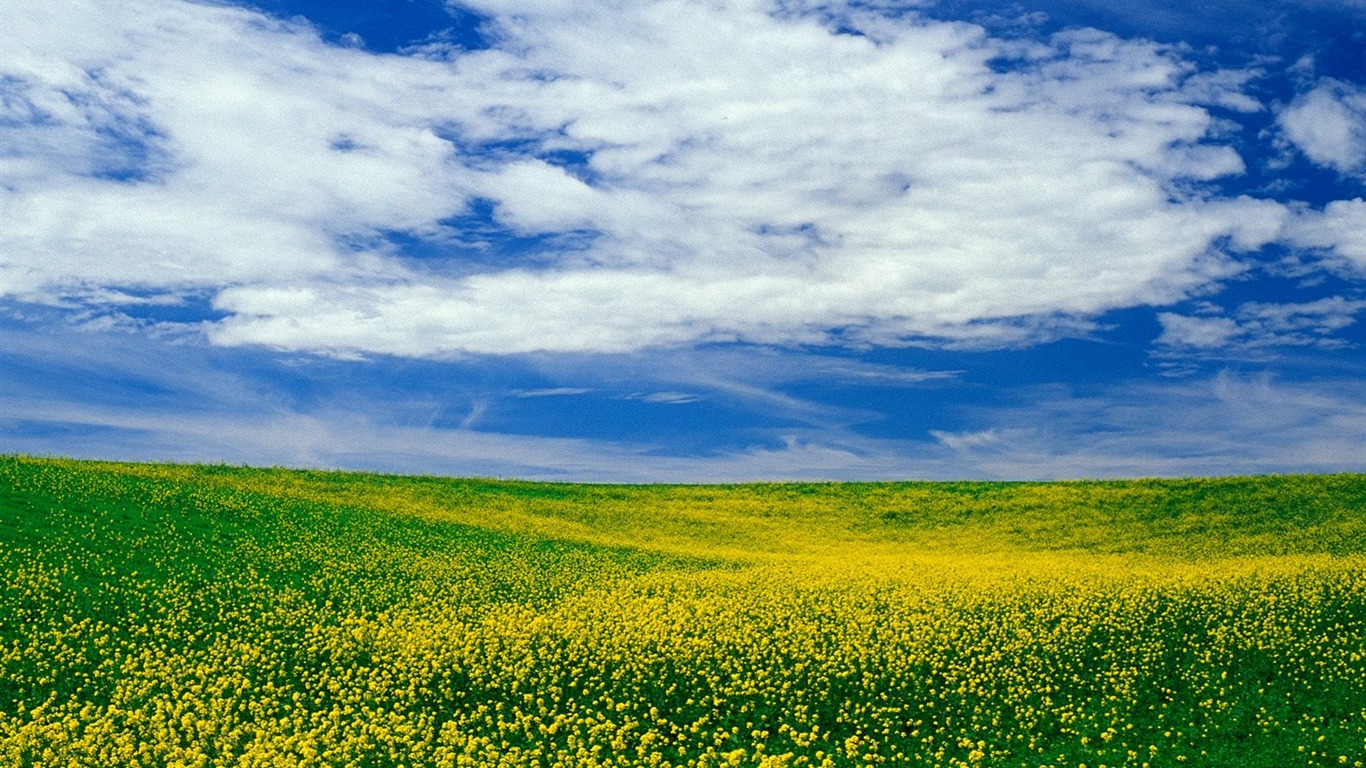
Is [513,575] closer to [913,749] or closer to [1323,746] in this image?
[913,749]

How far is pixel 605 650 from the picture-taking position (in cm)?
2047

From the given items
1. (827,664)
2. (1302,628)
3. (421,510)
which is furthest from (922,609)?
(421,510)

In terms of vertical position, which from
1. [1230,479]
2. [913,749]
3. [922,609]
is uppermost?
[1230,479]

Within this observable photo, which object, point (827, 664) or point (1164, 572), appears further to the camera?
point (1164, 572)

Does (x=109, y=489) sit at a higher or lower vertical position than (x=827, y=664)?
higher

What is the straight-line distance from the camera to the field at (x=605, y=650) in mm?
15711

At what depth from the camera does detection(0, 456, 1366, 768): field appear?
15.7 metres

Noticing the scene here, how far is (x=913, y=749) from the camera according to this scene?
16.1 m

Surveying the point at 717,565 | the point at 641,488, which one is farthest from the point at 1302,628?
the point at 641,488

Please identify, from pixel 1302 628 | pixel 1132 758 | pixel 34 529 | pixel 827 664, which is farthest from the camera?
pixel 34 529

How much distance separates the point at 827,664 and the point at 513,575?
574 inches

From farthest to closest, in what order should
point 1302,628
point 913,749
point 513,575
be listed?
point 513,575 < point 1302,628 < point 913,749

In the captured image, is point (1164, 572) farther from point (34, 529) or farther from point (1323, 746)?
point (34, 529)

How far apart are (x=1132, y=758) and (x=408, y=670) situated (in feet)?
45.5
